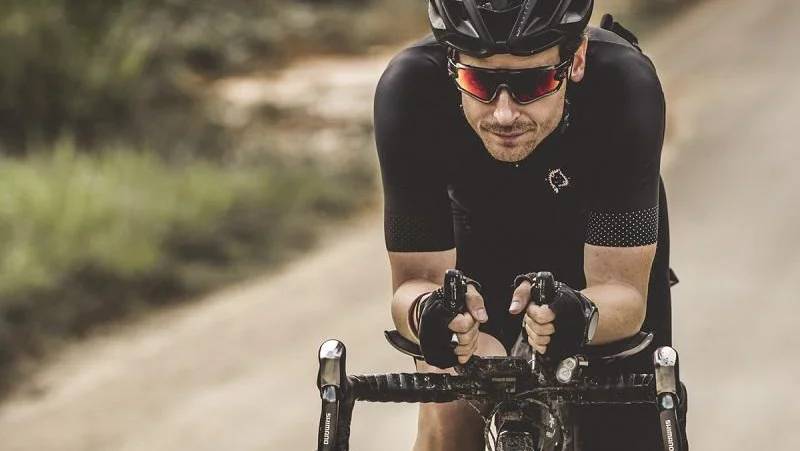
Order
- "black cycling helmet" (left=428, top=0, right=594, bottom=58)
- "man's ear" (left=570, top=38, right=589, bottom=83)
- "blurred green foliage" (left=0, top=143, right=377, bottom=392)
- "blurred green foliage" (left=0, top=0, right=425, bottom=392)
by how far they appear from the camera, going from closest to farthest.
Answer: "black cycling helmet" (left=428, top=0, right=594, bottom=58) → "man's ear" (left=570, top=38, right=589, bottom=83) → "blurred green foliage" (left=0, top=143, right=377, bottom=392) → "blurred green foliage" (left=0, top=0, right=425, bottom=392)

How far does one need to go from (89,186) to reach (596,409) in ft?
24.6

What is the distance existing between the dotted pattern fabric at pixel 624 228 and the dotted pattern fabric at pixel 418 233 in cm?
39

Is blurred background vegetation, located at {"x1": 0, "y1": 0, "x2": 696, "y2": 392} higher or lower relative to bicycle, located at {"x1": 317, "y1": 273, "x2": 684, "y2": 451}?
higher

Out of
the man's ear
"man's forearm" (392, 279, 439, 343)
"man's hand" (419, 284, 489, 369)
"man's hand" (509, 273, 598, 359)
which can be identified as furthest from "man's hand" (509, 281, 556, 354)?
the man's ear

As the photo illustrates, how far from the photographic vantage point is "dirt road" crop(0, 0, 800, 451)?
26.0 feet

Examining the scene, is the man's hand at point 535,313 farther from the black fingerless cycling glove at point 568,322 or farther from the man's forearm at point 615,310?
the man's forearm at point 615,310

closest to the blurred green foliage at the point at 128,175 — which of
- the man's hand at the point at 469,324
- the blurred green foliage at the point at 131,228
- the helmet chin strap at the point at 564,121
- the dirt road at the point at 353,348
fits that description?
the blurred green foliage at the point at 131,228

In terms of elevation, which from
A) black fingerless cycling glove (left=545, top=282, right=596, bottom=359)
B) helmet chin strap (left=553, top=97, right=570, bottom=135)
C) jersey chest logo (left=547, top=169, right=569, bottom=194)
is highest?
helmet chin strap (left=553, top=97, right=570, bottom=135)

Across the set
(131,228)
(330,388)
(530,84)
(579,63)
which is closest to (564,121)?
(579,63)

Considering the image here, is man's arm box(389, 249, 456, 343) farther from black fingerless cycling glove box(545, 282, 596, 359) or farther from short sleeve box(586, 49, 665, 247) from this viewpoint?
black fingerless cycling glove box(545, 282, 596, 359)

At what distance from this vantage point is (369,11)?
62.0 ft

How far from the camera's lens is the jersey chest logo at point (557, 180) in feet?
12.5

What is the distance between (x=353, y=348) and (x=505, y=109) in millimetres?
5662

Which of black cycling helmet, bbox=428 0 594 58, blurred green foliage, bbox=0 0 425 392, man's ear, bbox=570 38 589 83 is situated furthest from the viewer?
blurred green foliage, bbox=0 0 425 392
